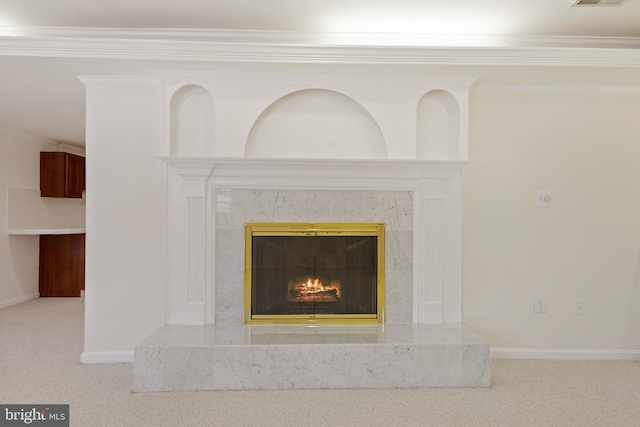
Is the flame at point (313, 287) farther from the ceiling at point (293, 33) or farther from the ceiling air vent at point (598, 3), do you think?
the ceiling air vent at point (598, 3)

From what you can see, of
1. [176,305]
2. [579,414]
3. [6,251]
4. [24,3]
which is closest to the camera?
[579,414]

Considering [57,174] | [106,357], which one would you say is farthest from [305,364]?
[57,174]

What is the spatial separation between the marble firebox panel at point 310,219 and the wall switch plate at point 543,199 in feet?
3.16

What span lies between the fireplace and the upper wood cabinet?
3705 millimetres

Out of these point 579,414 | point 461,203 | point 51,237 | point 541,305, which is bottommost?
point 579,414

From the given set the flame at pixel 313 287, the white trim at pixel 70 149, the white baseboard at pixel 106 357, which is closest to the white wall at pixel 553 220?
the flame at pixel 313 287

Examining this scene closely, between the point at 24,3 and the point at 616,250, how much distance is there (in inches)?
173

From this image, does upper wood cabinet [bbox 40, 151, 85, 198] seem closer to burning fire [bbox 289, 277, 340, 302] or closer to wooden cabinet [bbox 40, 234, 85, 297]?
wooden cabinet [bbox 40, 234, 85, 297]

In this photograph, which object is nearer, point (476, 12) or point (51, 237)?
point (476, 12)

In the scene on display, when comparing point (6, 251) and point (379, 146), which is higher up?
point (379, 146)

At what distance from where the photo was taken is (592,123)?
131 inches

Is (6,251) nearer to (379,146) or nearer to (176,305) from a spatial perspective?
(176,305)

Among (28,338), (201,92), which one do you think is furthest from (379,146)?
(28,338)

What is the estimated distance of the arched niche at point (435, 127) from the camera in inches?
130
